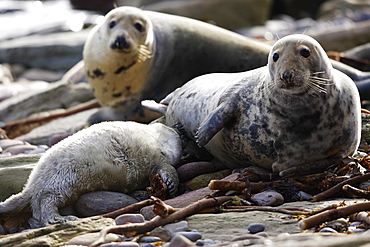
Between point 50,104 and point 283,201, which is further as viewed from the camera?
point 50,104

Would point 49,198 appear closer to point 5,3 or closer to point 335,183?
point 335,183

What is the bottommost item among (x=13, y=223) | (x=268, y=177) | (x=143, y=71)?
(x=13, y=223)

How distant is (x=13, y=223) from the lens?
4555 mm

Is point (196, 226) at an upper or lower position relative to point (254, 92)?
lower

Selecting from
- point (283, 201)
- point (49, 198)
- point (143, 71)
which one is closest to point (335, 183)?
point (283, 201)

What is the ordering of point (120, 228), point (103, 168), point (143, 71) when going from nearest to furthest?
point (120, 228) → point (103, 168) → point (143, 71)

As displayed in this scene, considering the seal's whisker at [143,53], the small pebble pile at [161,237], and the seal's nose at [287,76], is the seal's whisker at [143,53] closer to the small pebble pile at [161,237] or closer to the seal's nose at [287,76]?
the seal's nose at [287,76]

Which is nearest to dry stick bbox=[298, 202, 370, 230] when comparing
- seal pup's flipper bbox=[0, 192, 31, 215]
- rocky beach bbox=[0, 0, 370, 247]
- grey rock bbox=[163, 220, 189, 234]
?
rocky beach bbox=[0, 0, 370, 247]

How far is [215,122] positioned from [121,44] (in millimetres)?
2300

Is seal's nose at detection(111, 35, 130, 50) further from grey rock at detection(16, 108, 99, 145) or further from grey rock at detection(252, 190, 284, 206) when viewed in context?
grey rock at detection(252, 190, 284, 206)

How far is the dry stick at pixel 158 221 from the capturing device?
385cm

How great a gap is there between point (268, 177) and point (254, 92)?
0.61 metres

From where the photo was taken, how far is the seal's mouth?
6875 millimetres

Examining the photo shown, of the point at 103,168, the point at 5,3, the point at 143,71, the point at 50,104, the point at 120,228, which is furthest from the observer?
the point at 5,3
